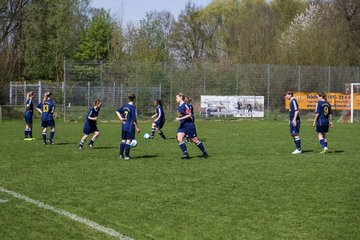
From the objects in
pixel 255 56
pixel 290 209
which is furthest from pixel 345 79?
pixel 290 209

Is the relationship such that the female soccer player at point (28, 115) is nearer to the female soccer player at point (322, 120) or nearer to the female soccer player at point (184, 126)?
the female soccer player at point (184, 126)

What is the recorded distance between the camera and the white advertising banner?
40281mm

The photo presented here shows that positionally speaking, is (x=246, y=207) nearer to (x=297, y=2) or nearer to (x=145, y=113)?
(x=145, y=113)

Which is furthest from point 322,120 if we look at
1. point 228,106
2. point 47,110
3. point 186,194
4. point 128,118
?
point 228,106

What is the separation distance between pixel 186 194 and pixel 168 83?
32.6 m

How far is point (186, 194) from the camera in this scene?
9.19 meters

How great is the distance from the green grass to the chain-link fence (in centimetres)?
2328

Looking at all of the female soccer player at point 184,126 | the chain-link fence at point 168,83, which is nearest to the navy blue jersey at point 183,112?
the female soccer player at point 184,126

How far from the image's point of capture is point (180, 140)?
14562 millimetres

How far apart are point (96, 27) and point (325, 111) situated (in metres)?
49.9

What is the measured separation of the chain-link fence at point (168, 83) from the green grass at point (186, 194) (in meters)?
23.3

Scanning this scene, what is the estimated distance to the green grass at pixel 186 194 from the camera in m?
6.82

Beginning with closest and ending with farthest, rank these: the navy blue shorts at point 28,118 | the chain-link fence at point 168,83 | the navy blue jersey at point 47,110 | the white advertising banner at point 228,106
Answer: the navy blue jersey at point 47,110, the navy blue shorts at point 28,118, the chain-link fence at point 168,83, the white advertising banner at point 228,106

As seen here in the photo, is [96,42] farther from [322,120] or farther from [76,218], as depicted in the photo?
[76,218]
